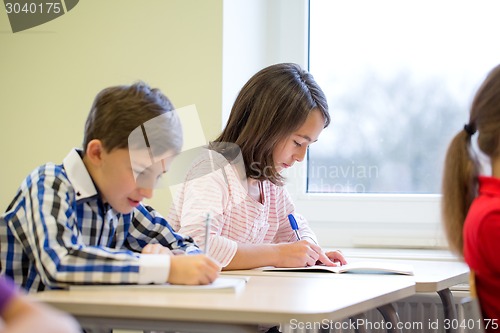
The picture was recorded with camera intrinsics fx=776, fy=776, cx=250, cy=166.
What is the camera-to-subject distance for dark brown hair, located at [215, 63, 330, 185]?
6.61 ft

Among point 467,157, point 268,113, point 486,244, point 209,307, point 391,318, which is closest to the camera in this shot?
point 209,307

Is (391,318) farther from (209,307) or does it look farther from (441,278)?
(209,307)

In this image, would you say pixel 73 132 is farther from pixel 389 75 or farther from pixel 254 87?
pixel 389 75

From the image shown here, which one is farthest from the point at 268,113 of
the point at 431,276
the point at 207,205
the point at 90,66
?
the point at 90,66

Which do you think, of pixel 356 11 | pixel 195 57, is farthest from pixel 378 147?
pixel 195 57

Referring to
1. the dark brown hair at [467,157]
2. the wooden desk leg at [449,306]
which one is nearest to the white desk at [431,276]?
the wooden desk leg at [449,306]

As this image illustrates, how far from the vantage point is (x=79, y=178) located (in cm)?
143

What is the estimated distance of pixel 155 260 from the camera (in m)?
1.32

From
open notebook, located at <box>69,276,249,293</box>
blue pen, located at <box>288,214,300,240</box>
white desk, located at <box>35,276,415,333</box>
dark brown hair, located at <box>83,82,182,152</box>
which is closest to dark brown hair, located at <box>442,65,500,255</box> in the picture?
white desk, located at <box>35,276,415,333</box>

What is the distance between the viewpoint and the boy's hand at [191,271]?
4.34ft

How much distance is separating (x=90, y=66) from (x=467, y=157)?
1507 millimetres

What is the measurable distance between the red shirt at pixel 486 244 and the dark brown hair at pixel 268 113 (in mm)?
740

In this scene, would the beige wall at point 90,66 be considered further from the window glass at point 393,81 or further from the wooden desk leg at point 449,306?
the wooden desk leg at point 449,306

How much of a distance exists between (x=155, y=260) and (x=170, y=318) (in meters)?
0.24
